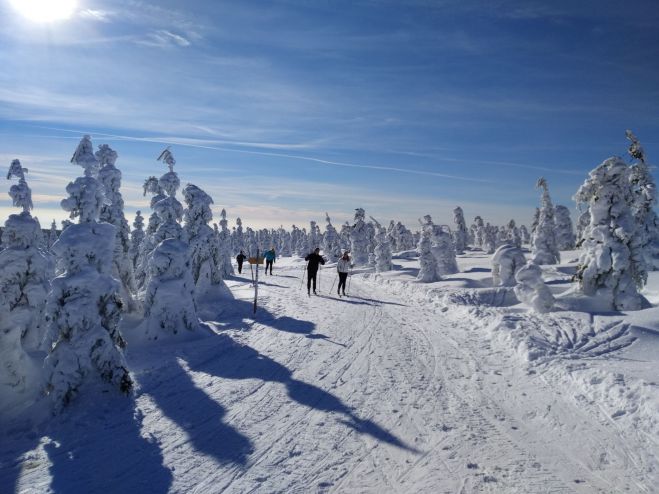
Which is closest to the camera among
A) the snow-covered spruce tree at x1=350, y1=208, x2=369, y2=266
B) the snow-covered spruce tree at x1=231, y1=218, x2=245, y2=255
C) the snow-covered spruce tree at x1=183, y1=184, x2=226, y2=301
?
the snow-covered spruce tree at x1=183, y1=184, x2=226, y2=301

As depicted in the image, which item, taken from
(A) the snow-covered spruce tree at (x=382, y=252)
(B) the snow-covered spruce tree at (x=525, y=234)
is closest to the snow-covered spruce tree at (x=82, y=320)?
(A) the snow-covered spruce tree at (x=382, y=252)

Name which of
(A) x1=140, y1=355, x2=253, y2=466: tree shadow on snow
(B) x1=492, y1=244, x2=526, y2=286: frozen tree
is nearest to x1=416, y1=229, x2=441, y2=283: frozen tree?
(B) x1=492, y1=244, x2=526, y2=286: frozen tree

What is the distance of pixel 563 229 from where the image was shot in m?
79.2

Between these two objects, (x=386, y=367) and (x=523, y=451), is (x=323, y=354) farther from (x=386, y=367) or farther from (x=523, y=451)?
(x=523, y=451)

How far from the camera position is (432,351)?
1091 centimetres

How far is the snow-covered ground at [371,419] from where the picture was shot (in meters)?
5.25

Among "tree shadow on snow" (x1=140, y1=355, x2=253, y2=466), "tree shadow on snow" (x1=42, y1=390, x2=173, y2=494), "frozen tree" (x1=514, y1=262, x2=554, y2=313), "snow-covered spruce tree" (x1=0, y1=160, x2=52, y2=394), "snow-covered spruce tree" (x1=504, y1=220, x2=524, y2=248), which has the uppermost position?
"snow-covered spruce tree" (x1=504, y1=220, x2=524, y2=248)

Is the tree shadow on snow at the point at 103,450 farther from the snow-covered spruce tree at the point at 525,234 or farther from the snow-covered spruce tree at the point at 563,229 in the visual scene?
the snow-covered spruce tree at the point at 525,234

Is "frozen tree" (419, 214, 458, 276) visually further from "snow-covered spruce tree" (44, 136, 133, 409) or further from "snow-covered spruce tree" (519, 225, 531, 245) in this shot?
"snow-covered spruce tree" (519, 225, 531, 245)

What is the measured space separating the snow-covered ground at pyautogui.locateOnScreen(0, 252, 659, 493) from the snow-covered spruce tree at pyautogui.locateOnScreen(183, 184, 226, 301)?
1000cm

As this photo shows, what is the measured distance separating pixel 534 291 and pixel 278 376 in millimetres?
11984

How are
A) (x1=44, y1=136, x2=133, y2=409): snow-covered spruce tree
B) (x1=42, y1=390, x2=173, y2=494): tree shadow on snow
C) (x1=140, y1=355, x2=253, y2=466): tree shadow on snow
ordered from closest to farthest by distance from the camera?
(x1=42, y1=390, x2=173, y2=494): tree shadow on snow → (x1=140, y1=355, x2=253, y2=466): tree shadow on snow → (x1=44, y1=136, x2=133, y2=409): snow-covered spruce tree

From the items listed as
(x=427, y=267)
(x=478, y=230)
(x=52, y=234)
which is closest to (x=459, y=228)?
(x=478, y=230)

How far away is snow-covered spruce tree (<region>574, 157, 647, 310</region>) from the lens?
1689cm
